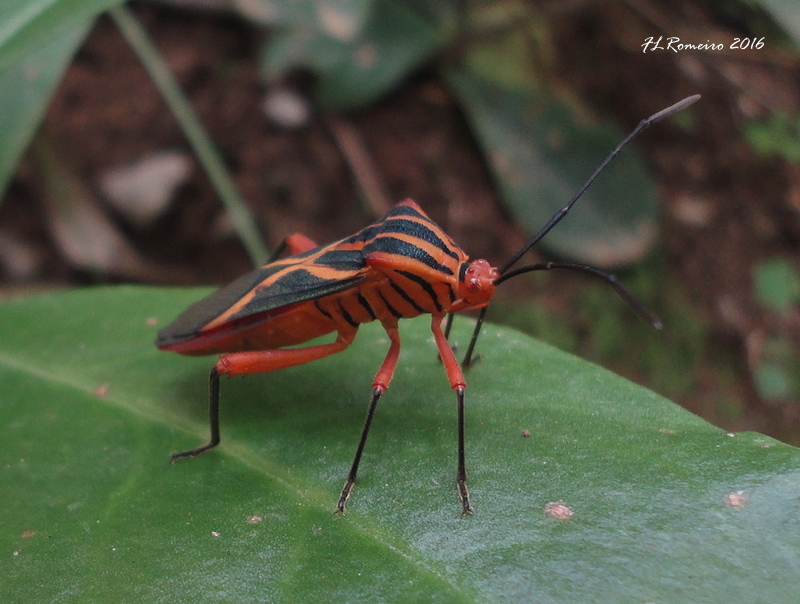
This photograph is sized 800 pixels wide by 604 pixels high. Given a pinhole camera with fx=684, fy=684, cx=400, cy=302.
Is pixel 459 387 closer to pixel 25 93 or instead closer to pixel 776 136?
pixel 25 93

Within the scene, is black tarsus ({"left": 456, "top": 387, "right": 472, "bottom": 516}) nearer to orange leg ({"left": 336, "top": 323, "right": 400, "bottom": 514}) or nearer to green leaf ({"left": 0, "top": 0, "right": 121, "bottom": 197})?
orange leg ({"left": 336, "top": 323, "right": 400, "bottom": 514})

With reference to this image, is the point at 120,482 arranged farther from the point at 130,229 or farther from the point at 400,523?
the point at 130,229

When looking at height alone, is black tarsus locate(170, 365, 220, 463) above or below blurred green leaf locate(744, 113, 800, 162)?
below

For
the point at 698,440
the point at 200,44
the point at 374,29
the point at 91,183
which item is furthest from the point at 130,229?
the point at 698,440

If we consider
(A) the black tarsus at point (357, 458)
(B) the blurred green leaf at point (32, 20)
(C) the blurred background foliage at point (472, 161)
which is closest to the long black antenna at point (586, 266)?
(A) the black tarsus at point (357, 458)

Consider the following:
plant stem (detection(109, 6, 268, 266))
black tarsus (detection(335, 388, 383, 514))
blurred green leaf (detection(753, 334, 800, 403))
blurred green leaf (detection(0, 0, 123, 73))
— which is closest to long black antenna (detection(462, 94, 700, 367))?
black tarsus (detection(335, 388, 383, 514))

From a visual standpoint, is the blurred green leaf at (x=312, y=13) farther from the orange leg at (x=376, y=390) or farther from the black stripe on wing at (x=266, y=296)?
the orange leg at (x=376, y=390)
